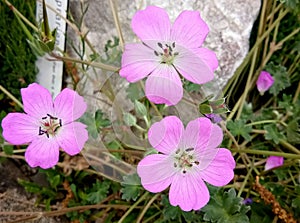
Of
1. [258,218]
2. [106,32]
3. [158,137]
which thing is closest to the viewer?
[158,137]

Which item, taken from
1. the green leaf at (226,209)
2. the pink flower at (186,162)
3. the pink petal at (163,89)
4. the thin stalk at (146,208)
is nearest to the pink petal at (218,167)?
the pink flower at (186,162)

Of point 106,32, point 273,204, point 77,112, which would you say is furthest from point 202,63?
point 106,32

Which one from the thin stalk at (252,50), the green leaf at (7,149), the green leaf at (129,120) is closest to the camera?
the green leaf at (129,120)

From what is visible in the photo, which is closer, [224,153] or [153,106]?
[224,153]

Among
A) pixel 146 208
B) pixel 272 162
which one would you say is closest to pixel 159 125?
pixel 146 208

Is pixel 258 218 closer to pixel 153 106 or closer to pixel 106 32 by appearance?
pixel 153 106

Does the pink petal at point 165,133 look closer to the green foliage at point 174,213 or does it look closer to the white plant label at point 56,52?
the green foliage at point 174,213
